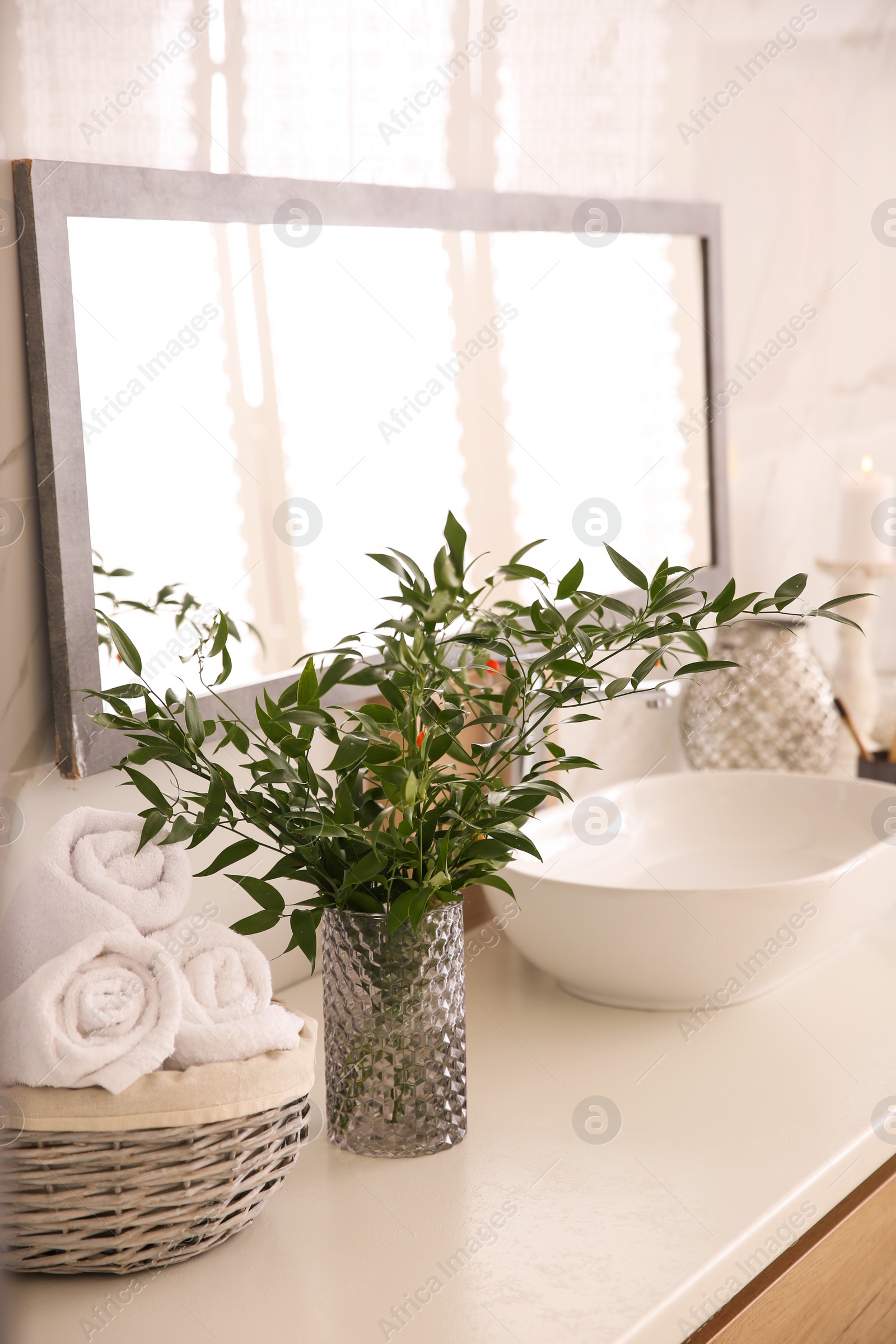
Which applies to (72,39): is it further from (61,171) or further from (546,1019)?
Answer: (546,1019)

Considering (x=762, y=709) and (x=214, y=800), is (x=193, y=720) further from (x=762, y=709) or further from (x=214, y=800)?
(x=762, y=709)

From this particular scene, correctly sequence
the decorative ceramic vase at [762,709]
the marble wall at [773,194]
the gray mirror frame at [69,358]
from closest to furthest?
1. the gray mirror frame at [69,358]
2. the marble wall at [773,194]
3. the decorative ceramic vase at [762,709]

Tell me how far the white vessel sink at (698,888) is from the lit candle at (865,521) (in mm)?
572

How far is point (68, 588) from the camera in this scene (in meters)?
0.92

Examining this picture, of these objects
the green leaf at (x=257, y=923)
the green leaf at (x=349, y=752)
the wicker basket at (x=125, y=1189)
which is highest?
the green leaf at (x=349, y=752)

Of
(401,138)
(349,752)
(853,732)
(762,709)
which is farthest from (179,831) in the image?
(853,732)

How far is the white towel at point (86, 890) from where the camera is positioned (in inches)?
30.7

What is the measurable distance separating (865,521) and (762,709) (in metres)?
0.41

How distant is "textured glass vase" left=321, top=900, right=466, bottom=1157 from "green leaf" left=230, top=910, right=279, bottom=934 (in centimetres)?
5

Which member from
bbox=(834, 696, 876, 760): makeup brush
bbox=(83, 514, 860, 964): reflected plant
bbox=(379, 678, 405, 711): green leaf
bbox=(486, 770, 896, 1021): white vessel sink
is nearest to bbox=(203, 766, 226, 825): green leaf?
bbox=(83, 514, 860, 964): reflected plant

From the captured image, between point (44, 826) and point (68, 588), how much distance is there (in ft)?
0.60

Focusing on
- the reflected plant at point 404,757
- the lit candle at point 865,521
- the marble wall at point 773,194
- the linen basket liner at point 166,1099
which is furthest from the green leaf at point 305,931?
the lit candle at point 865,521

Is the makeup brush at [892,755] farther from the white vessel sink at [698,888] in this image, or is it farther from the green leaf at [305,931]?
the green leaf at [305,931]

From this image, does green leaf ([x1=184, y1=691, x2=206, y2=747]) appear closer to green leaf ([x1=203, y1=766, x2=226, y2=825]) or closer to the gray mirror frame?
green leaf ([x1=203, y1=766, x2=226, y2=825])
